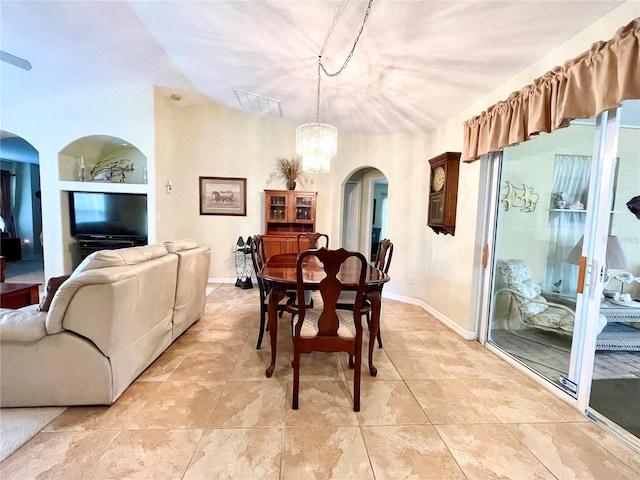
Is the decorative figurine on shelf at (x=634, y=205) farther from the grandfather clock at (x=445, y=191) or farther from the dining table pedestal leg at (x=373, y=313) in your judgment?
the dining table pedestal leg at (x=373, y=313)

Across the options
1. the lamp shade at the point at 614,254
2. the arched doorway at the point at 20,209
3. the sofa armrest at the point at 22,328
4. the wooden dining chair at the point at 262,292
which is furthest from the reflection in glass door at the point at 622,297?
the arched doorway at the point at 20,209

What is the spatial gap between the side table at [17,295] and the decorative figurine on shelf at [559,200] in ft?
17.9

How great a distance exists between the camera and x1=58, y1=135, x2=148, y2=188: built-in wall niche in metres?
4.14

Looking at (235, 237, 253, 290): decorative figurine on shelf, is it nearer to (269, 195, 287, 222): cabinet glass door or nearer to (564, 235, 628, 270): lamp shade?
(269, 195, 287, 222): cabinet glass door

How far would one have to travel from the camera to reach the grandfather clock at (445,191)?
3.18 metres

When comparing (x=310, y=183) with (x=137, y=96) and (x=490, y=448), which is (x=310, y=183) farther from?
(x=490, y=448)

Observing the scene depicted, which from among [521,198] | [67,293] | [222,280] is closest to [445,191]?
[521,198]

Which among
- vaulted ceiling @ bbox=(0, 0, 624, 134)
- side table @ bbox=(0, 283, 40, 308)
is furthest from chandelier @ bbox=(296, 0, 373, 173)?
side table @ bbox=(0, 283, 40, 308)

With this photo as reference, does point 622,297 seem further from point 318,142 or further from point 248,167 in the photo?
point 248,167

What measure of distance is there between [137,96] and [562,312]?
19.0 feet

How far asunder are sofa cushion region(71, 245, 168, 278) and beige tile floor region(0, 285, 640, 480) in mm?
868

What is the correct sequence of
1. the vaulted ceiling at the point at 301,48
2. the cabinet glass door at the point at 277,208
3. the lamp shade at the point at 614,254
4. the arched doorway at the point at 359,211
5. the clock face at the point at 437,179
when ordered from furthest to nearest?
the arched doorway at the point at 359,211 < the cabinet glass door at the point at 277,208 < the clock face at the point at 437,179 < the lamp shade at the point at 614,254 < the vaulted ceiling at the point at 301,48

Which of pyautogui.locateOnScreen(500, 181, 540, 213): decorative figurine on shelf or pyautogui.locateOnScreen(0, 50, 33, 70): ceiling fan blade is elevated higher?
pyautogui.locateOnScreen(0, 50, 33, 70): ceiling fan blade

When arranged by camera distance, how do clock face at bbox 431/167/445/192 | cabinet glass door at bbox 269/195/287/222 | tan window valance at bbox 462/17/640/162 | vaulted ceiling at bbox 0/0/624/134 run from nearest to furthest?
1. tan window valance at bbox 462/17/640/162
2. vaulted ceiling at bbox 0/0/624/134
3. clock face at bbox 431/167/445/192
4. cabinet glass door at bbox 269/195/287/222
